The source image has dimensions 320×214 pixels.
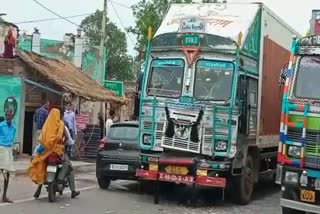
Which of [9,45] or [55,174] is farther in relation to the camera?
[9,45]

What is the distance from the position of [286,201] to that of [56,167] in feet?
14.4

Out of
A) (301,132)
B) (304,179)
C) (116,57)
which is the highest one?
(116,57)

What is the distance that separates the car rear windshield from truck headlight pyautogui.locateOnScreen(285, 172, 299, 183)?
4919mm

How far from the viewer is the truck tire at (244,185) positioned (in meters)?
11.9

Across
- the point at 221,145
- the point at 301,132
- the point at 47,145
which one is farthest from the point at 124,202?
the point at 301,132

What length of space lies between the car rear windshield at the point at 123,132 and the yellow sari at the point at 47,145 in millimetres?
2558

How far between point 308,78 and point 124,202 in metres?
4.42

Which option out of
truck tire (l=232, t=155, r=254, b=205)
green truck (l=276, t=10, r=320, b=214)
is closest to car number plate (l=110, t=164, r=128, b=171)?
truck tire (l=232, t=155, r=254, b=205)

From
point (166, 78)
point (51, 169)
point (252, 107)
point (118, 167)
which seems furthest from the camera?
point (118, 167)

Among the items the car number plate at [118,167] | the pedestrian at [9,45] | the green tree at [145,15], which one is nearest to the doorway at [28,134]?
the pedestrian at [9,45]

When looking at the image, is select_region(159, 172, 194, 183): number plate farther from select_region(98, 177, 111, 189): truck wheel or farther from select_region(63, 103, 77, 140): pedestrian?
select_region(63, 103, 77, 140): pedestrian

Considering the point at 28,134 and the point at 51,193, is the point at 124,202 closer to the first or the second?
the point at 51,193

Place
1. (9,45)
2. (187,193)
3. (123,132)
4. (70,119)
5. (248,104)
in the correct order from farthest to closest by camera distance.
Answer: (9,45) < (70,119) < (187,193) < (123,132) < (248,104)

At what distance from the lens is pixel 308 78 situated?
935cm
